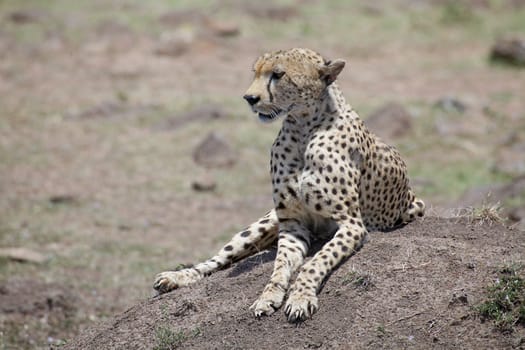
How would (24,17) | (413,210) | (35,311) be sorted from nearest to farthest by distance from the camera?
(413,210)
(35,311)
(24,17)

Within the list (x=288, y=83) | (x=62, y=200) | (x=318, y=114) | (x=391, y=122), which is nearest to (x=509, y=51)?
(x=391, y=122)

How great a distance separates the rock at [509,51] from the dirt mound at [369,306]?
1314 centimetres

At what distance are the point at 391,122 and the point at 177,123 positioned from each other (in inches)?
138

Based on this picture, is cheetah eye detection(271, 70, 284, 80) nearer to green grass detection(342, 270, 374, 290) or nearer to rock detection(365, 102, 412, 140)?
green grass detection(342, 270, 374, 290)

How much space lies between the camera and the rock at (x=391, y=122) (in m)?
14.2

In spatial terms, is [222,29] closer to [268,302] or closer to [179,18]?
[179,18]

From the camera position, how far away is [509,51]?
18578 mm

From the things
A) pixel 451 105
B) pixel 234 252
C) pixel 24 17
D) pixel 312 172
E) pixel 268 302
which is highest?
pixel 312 172

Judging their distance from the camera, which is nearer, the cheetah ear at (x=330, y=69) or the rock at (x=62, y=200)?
the cheetah ear at (x=330, y=69)

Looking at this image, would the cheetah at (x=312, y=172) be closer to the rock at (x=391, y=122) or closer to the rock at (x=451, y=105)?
the rock at (x=391, y=122)

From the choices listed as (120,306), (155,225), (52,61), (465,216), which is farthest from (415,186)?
(52,61)

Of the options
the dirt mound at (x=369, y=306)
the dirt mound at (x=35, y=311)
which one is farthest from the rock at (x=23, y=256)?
the dirt mound at (x=369, y=306)

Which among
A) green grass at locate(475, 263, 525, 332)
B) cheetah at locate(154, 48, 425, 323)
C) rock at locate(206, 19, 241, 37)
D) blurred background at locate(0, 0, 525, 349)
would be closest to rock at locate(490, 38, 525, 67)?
blurred background at locate(0, 0, 525, 349)

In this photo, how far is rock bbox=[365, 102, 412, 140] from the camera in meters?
14.2
